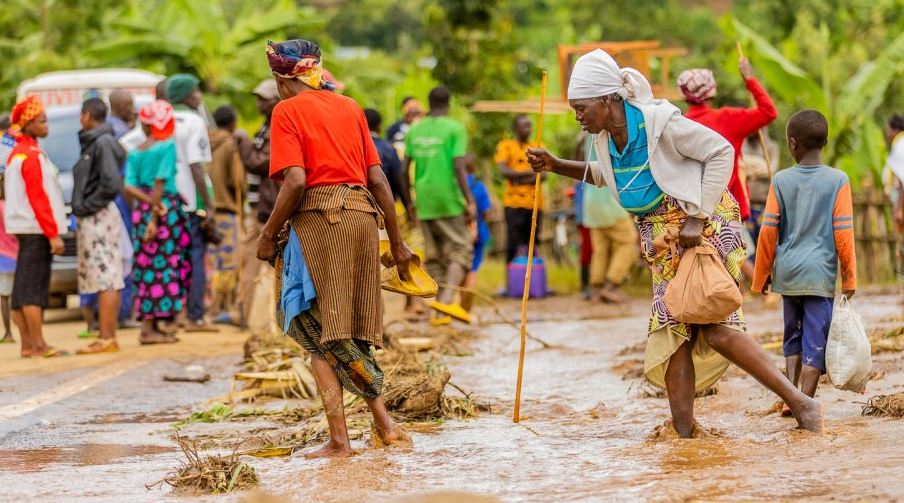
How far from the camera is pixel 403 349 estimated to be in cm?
880

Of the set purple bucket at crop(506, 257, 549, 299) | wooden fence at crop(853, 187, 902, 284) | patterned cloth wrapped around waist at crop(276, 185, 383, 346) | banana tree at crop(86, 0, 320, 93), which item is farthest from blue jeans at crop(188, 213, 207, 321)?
banana tree at crop(86, 0, 320, 93)

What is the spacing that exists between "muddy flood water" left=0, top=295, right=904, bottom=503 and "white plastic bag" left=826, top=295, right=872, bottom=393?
0.19m

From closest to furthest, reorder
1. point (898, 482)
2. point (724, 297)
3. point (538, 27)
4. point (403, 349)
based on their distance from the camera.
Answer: point (898, 482)
point (724, 297)
point (403, 349)
point (538, 27)

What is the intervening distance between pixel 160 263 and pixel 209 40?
595 inches

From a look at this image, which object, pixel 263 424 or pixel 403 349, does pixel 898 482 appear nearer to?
pixel 263 424

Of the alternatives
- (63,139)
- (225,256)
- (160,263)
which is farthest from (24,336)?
(63,139)

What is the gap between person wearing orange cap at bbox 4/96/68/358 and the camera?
9672 millimetres

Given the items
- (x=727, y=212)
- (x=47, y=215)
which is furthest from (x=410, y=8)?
(x=727, y=212)

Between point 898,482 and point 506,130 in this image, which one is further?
point 506,130

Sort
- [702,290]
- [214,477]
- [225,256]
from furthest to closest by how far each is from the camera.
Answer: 1. [225,256]
2. [702,290]
3. [214,477]

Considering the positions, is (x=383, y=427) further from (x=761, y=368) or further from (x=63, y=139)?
(x=63, y=139)

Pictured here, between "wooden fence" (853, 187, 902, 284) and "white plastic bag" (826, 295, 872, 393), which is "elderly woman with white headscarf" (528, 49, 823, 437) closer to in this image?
"white plastic bag" (826, 295, 872, 393)

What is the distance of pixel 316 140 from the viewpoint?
5.85 m

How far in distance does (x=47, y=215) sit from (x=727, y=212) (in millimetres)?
5528
